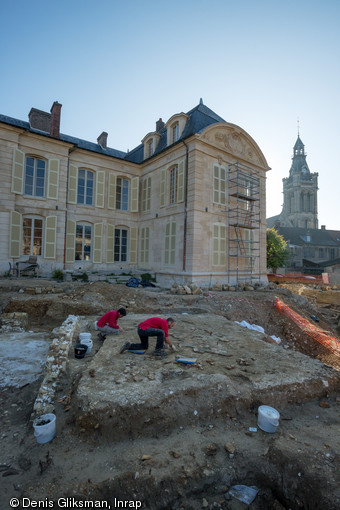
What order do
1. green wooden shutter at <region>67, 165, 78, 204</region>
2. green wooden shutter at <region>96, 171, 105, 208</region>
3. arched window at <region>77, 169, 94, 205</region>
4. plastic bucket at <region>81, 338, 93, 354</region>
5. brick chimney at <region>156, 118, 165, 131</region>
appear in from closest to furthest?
plastic bucket at <region>81, 338, 93, 354</region>, green wooden shutter at <region>67, 165, 78, 204</region>, arched window at <region>77, 169, 94, 205</region>, green wooden shutter at <region>96, 171, 105, 208</region>, brick chimney at <region>156, 118, 165, 131</region>

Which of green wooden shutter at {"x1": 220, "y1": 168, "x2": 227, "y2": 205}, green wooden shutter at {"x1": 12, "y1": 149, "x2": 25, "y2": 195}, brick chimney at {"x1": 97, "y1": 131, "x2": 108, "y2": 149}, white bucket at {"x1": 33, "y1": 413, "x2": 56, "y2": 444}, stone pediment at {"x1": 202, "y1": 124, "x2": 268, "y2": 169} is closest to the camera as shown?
white bucket at {"x1": 33, "y1": 413, "x2": 56, "y2": 444}

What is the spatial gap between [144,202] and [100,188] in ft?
9.20

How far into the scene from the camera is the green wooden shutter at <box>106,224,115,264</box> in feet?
49.8

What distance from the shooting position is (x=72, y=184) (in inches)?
561

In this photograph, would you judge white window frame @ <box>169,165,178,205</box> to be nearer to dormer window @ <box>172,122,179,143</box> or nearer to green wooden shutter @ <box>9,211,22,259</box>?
dormer window @ <box>172,122,179,143</box>

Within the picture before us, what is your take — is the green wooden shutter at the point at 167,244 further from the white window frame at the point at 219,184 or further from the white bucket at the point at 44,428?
the white bucket at the point at 44,428

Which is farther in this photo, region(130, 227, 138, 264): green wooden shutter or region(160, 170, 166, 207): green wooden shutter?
region(130, 227, 138, 264): green wooden shutter

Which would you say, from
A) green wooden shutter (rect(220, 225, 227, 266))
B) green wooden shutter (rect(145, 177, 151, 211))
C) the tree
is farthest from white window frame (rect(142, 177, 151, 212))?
the tree

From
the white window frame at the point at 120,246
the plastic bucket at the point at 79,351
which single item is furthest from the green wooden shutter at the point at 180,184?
the plastic bucket at the point at 79,351

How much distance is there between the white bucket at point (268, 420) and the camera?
9.52 ft

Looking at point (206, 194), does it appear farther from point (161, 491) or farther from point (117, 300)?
point (161, 491)

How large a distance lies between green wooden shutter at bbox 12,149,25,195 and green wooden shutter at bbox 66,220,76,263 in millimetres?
2771

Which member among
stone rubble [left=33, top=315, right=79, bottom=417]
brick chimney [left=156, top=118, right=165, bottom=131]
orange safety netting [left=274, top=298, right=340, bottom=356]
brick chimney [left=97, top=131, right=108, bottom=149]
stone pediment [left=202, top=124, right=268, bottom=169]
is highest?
brick chimney [left=156, top=118, right=165, bottom=131]

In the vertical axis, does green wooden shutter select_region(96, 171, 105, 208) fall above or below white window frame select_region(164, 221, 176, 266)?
above
